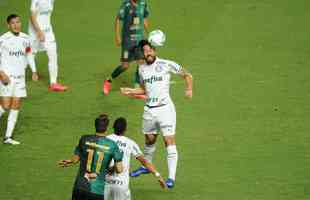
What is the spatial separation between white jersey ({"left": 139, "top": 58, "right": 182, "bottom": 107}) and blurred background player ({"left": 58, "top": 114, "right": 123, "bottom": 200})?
7.93ft

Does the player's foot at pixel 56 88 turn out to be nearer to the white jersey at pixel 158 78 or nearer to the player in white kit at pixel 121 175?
the white jersey at pixel 158 78

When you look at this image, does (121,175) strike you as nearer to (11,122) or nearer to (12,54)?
(11,122)

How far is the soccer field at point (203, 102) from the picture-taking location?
13.6 meters

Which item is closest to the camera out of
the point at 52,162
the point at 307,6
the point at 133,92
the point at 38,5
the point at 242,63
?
the point at 133,92

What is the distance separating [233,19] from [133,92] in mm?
11034

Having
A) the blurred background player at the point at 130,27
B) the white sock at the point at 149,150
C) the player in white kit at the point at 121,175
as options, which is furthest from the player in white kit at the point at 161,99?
the blurred background player at the point at 130,27

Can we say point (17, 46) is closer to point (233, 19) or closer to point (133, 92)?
point (133, 92)

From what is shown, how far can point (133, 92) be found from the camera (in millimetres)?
13000

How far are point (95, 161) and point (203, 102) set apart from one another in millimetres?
6799

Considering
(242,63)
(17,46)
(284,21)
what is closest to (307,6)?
(284,21)

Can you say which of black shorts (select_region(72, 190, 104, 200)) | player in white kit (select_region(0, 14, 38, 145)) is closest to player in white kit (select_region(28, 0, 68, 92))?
player in white kit (select_region(0, 14, 38, 145))

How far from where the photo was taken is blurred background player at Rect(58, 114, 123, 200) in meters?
10.9

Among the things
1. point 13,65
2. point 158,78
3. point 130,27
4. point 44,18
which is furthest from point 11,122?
point 130,27

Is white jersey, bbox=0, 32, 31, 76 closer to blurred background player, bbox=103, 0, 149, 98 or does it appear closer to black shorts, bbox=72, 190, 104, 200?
blurred background player, bbox=103, 0, 149, 98
